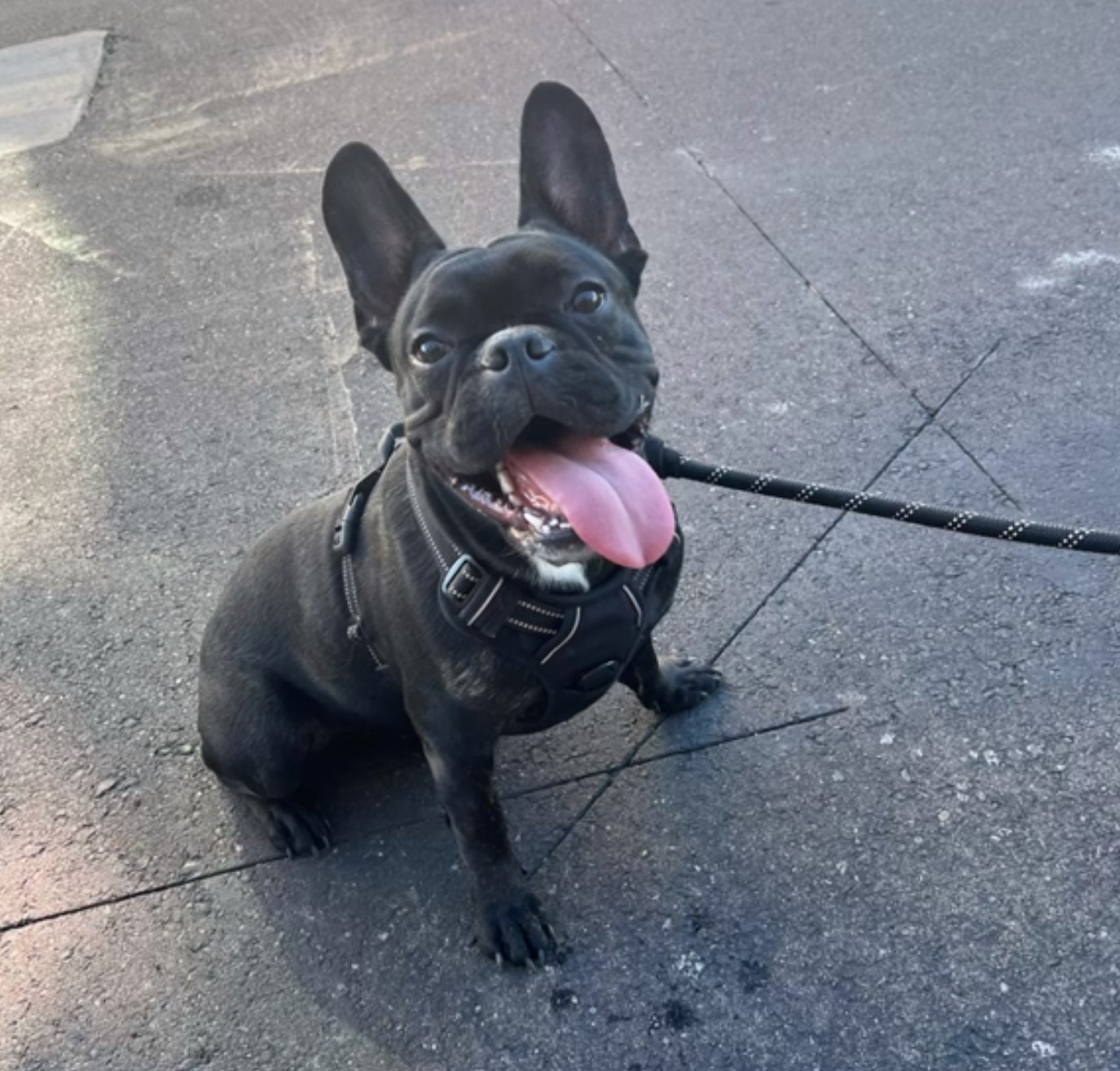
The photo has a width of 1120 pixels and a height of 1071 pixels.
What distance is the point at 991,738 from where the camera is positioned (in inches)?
127

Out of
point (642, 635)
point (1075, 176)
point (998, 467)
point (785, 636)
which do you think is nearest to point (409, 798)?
point (642, 635)

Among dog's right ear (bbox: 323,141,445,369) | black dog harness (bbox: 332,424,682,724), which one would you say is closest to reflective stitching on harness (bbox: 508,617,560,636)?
black dog harness (bbox: 332,424,682,724)

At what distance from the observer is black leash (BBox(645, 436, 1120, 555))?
2.53m

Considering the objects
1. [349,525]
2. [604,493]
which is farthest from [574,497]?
[349,525]

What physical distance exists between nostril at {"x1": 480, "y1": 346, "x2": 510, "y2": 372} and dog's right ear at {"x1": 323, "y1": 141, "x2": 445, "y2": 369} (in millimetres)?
518

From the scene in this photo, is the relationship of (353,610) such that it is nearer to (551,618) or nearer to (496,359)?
(551,618)

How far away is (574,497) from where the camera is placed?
2.29m

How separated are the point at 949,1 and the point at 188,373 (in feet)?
16.6

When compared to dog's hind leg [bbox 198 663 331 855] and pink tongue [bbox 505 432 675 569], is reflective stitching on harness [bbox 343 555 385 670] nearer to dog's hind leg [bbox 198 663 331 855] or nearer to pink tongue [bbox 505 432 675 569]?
dog's hind leg [bbox 198 663 331 855]

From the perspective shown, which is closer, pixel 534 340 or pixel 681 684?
pixel 534 340

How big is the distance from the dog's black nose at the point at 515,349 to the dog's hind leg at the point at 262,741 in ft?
3.88

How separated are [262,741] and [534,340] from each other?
1356mm

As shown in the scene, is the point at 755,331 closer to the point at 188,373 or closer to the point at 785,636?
the point at 785,636

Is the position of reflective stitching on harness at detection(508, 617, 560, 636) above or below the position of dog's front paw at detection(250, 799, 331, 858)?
above
